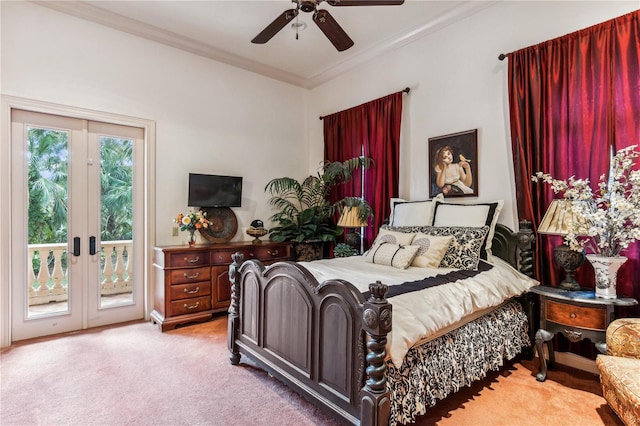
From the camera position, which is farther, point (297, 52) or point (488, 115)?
point (297, 52)

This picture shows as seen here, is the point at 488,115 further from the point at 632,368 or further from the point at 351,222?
the point at 632,368

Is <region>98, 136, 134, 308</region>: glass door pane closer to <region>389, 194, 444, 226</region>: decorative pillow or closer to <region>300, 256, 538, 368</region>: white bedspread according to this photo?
<region>300, 256, 538, 368</region>: white bedspread

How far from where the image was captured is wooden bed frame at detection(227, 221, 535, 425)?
166 cm

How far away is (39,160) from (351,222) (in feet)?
10.8

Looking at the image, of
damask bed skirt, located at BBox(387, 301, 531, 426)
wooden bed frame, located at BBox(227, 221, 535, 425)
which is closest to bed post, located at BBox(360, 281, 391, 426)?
wooden bed frame, located at BBox(227, 221, 535, 425)

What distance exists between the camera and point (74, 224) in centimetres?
356

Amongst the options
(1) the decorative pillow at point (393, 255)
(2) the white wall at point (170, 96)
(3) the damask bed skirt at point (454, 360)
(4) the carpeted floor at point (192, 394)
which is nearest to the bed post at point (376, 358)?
(3) the damask bed skirt at point (454, 360)

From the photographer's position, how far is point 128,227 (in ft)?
12.8

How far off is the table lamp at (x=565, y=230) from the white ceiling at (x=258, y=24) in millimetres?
2202

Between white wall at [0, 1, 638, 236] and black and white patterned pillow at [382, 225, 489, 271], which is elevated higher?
white wall at [0, 1, 638, 236]

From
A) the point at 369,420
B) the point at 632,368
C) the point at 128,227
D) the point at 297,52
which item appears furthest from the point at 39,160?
the point at 632,368

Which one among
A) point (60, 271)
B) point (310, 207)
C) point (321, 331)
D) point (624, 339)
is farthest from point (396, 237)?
point (60, 271)

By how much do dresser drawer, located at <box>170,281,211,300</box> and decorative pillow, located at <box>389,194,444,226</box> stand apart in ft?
7.43

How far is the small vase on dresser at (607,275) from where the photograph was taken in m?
2.26
